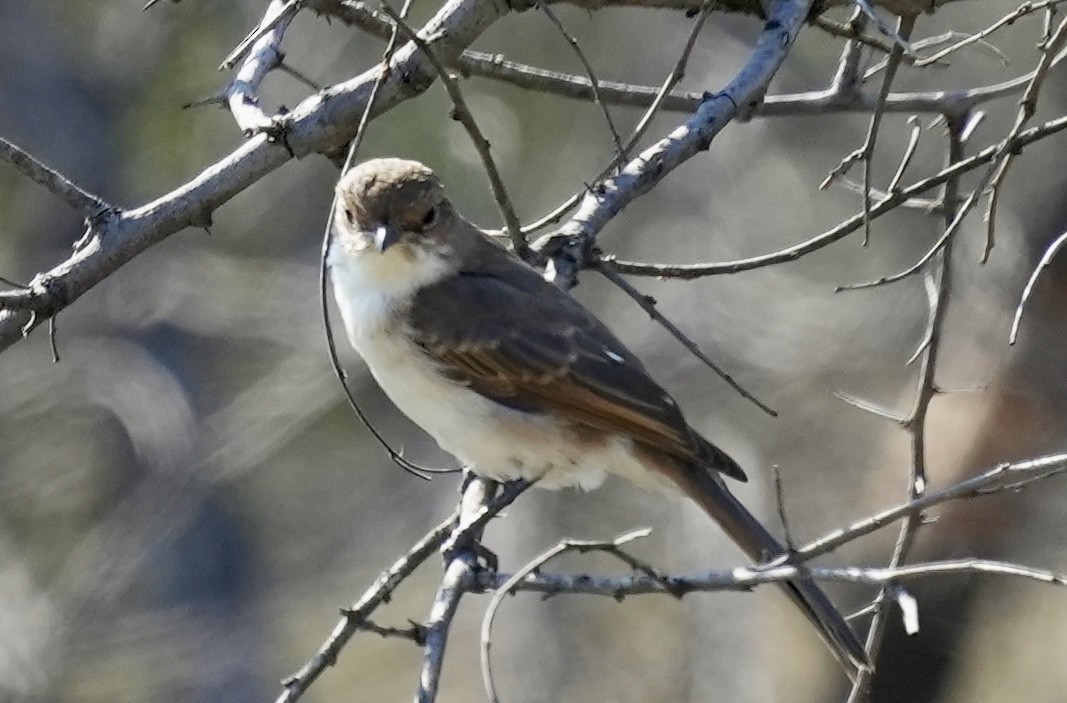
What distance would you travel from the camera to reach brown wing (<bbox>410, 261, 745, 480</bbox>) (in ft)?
15.8

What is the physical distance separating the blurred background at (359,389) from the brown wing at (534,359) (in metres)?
3.49

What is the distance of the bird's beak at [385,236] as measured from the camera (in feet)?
15.0

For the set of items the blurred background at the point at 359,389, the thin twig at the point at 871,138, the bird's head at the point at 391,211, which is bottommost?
the thin twig at the point at 871,138

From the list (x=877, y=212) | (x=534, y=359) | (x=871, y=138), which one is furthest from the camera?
(x=534, y=359)

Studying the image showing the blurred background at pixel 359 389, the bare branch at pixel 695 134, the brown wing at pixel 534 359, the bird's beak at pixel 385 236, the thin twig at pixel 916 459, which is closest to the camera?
the thin twig at pixel 916 459

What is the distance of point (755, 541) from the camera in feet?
15.4

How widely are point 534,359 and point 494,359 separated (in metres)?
0.14

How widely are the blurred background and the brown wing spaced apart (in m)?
3.49

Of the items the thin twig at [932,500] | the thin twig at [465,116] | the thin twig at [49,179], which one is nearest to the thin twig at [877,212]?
the thin twig at [465,116]

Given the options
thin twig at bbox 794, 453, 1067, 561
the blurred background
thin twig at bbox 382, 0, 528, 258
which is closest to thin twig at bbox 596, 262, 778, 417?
thin twig at bbox 382, 0, 528, 258

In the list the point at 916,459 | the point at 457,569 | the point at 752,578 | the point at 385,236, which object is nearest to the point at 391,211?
the point at 385,236

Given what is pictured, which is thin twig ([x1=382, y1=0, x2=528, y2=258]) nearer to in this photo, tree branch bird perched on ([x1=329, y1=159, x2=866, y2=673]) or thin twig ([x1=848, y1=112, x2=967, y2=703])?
tree branch bird perched on ([x1=329, y1=159, x2=866, y2=673])

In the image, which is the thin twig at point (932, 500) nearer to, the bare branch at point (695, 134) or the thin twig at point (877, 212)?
the thin twig at point (877, 212)

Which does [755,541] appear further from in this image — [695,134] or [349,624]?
[349,624]
